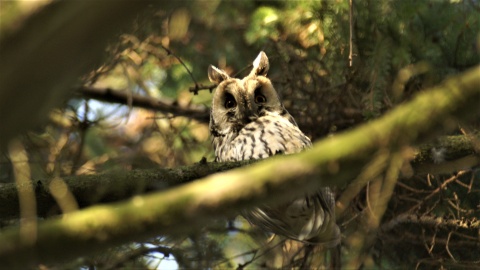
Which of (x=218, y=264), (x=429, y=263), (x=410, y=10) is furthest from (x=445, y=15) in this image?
(x=218, y=264)

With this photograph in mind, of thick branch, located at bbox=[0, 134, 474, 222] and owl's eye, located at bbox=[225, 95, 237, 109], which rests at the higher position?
owl's eye, located at bbox=[225, 95, 237, 109]

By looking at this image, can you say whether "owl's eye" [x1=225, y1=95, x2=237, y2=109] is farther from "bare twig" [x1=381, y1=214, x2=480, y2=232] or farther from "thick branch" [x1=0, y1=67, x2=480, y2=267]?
"thick branch" [x1=0, y1=67, x2=480, y2=267]

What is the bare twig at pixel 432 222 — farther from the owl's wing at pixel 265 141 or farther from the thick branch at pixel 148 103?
the thick branch at pixel 148 103

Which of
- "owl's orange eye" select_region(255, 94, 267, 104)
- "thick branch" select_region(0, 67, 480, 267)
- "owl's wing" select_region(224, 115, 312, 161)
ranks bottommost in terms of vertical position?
"thick branch" select_region(0, 67, 480, 267)

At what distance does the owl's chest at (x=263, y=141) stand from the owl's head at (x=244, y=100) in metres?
0.09

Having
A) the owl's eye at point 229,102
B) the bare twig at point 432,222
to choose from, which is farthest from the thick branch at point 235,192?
the owl's eye at point 229,102

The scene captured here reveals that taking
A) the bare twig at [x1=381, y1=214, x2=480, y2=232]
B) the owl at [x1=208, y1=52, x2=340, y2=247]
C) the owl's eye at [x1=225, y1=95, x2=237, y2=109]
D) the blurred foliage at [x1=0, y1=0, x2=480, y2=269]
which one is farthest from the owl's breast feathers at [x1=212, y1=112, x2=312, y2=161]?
the bare twig at [x1=381, y1=214, x2=480, y2=232]

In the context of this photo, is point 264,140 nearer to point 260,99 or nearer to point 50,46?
point 260,99

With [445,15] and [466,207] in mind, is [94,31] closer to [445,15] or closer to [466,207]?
[466,207]

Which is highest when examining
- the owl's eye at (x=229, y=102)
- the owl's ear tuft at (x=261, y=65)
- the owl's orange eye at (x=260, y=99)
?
the owl's ear tuft at (x=261, y=65)

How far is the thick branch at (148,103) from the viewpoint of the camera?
4.07 metres

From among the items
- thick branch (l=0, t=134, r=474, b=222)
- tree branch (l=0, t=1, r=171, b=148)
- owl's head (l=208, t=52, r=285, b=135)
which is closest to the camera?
tree branch (l=0, t=1, r=171, b=148)

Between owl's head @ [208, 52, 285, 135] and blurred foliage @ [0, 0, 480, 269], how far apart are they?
19 cm

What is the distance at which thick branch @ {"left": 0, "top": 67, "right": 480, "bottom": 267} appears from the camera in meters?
1.30
